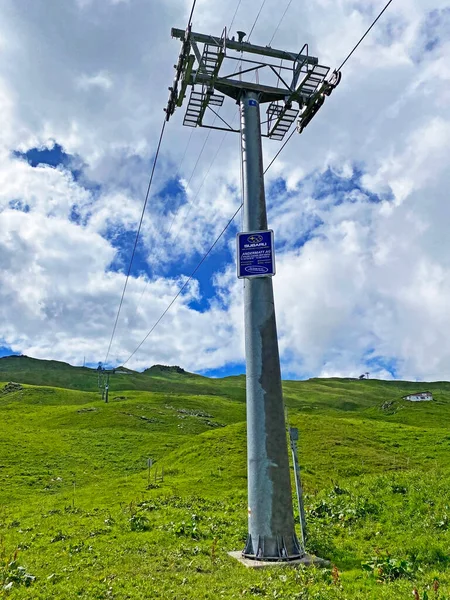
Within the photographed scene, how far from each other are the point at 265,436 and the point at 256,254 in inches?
261

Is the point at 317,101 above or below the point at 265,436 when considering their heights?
above

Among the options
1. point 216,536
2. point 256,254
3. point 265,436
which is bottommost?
point 216,536

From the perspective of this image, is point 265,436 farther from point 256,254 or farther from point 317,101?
point 317,101

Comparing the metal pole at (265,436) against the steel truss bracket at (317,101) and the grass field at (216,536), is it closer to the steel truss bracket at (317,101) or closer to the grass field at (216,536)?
the grass field at (216,536)

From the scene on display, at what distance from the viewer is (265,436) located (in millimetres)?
17203

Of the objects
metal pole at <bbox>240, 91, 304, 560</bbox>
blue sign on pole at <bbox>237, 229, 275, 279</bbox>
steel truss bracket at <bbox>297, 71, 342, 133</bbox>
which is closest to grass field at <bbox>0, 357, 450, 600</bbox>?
metal pole at <bbox>240, 91, 304, 560</bbox>

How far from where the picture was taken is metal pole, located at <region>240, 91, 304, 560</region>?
646 inches

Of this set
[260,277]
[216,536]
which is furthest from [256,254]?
[216,536]

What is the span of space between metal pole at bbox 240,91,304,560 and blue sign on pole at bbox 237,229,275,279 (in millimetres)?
286

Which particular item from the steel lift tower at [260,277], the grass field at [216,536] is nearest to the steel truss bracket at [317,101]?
the steel lift tower at [260,277]

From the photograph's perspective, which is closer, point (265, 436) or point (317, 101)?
point (265, 436)

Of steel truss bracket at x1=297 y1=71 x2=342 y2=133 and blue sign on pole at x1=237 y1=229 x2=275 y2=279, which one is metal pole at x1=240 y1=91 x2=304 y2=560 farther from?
steel truss bracket at x1=297 y1=71 x2=342 y2=133

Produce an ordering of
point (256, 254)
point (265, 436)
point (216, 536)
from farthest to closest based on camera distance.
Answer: point (216, 536)
point (256, 254)
point (265, 436)

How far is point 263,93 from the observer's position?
2272 cm
